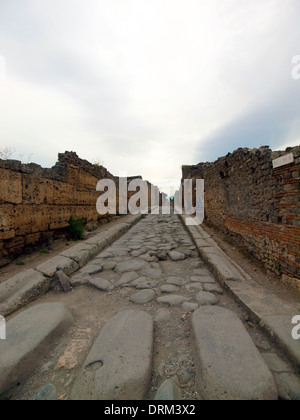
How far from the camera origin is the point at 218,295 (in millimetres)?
2203

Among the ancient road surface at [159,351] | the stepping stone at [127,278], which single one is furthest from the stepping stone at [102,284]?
the stepping stone at [127,278]

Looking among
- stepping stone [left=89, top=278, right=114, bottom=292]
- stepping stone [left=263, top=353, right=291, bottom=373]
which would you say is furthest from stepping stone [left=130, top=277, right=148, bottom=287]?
stepping stone [left=263, top=353, right=291, bottom=373]

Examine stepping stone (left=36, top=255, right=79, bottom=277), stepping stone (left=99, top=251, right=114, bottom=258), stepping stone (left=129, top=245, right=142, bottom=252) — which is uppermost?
stepping stone (left=36, top=255, right=79, bottom=277)

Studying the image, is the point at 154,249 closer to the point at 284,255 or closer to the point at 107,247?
the point at 107,247

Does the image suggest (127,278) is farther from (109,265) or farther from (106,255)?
(106,255)

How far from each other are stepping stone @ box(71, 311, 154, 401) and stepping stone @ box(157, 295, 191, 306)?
0.50m

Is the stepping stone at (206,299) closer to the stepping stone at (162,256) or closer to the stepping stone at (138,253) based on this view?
the stepping stone at (162,256)

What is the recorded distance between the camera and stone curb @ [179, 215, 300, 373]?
4.42 feet

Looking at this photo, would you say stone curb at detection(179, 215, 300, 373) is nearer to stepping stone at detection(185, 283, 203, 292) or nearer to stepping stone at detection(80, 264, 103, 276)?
stepping stone at detection(185, 283, 203, 292)

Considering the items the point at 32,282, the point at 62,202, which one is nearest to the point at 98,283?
the point at 32,282

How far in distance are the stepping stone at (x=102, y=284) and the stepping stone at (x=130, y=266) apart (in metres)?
0.45

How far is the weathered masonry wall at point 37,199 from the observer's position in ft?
9.97

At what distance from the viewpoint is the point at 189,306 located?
6.38 ft

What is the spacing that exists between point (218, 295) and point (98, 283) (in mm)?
1633
